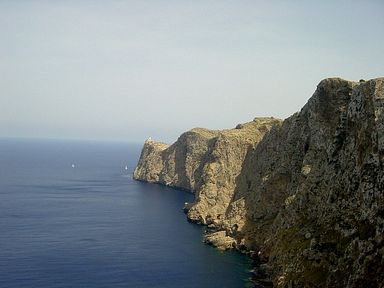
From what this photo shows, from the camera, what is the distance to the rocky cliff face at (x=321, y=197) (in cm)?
8006

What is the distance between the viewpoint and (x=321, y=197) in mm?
100000

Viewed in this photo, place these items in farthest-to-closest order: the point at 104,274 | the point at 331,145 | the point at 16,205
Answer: the point at 16,205, the point at 104,274, the point at 331,145

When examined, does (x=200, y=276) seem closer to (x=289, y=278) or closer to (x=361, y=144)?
(x=289, y=278)

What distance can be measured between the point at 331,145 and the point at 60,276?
71.2 meters

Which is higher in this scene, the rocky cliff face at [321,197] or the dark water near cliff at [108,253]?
the rocky cliff face at [321,197]

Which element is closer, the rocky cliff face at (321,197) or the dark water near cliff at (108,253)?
the rocky cliff face at (321,197)

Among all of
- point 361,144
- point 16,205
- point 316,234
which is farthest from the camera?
point 16,205

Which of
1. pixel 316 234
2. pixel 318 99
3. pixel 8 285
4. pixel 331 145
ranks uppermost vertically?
pixel 318 99

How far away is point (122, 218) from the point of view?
584 ft

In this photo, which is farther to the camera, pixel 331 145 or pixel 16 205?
pixel 16 205

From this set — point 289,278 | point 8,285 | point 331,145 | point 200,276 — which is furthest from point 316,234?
point 8,285

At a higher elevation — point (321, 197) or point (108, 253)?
point (321, 197)

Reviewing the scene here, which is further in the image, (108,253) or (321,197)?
(108,253)

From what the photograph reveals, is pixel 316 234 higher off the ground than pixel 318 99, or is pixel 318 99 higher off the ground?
pixel 318 99
